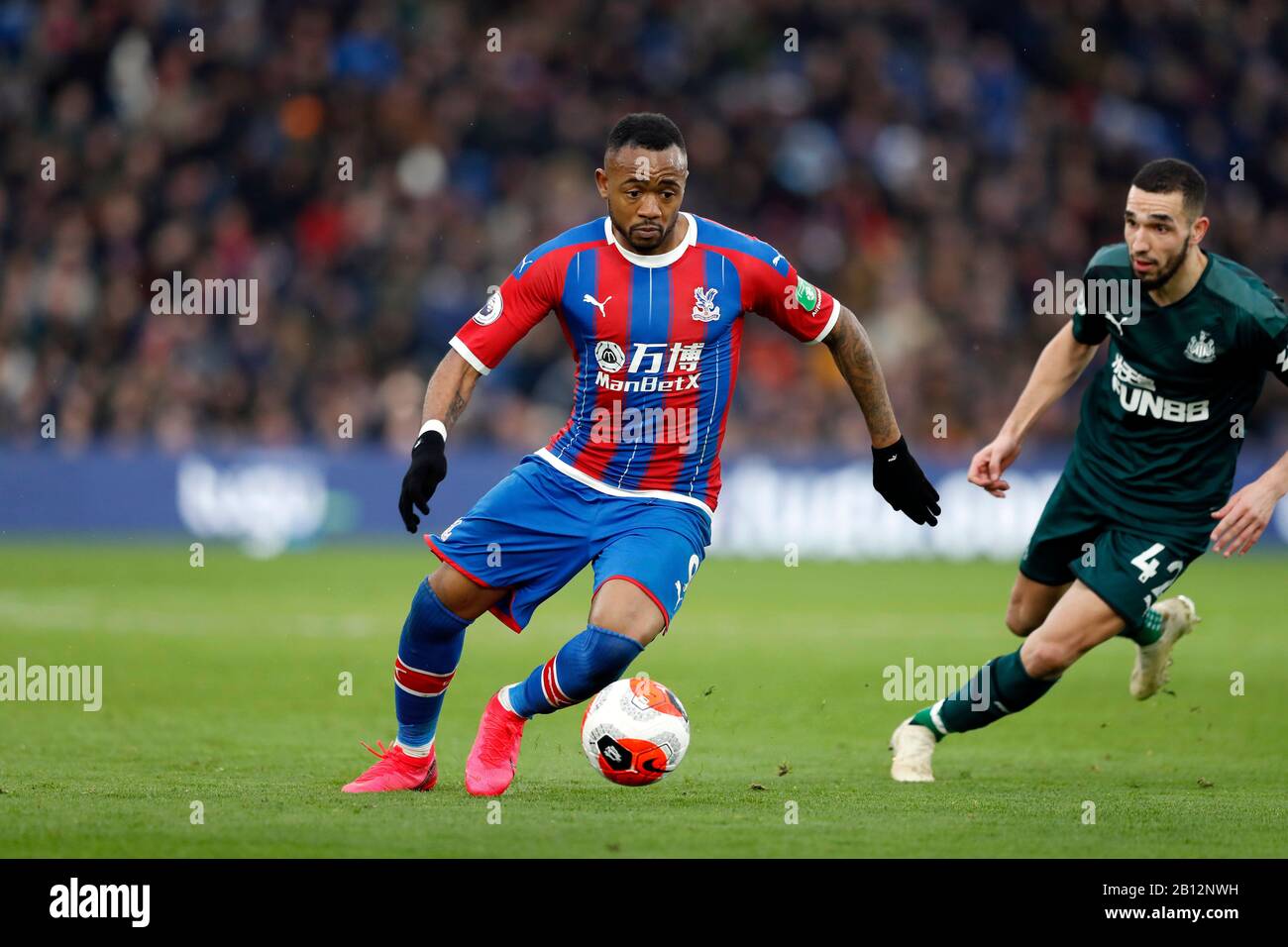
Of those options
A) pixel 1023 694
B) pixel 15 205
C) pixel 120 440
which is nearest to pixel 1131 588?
pixel 1023 694

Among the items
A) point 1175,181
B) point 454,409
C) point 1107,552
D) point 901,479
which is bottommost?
point 1107,552

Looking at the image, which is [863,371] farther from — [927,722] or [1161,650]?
[1161,650]

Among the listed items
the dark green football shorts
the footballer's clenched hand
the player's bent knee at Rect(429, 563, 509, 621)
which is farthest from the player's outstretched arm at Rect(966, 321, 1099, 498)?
the player's bent knee at Rect(429, 563, 509, 621)

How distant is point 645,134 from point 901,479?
5.51ft

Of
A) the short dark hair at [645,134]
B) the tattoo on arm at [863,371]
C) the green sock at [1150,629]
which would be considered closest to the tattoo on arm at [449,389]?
the short dark hair at [645,134]

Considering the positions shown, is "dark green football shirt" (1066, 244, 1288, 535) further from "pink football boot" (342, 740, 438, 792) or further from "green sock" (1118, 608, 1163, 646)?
"pink football boot" (342, 740, 438, 792)

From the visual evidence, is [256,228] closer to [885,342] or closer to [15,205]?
[15,205]

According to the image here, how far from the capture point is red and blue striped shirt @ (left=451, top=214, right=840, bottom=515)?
6.78 m

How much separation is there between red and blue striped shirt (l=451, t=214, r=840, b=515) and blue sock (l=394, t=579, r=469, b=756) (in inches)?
28.7

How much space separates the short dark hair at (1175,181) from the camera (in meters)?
6.93

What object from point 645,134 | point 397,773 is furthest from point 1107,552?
point 397,773

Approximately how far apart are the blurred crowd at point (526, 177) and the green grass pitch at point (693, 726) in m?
2.99

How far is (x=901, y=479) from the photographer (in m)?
7.14

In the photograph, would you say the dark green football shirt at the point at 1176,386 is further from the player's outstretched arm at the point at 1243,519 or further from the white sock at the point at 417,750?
the white sock at the point at 417,750
